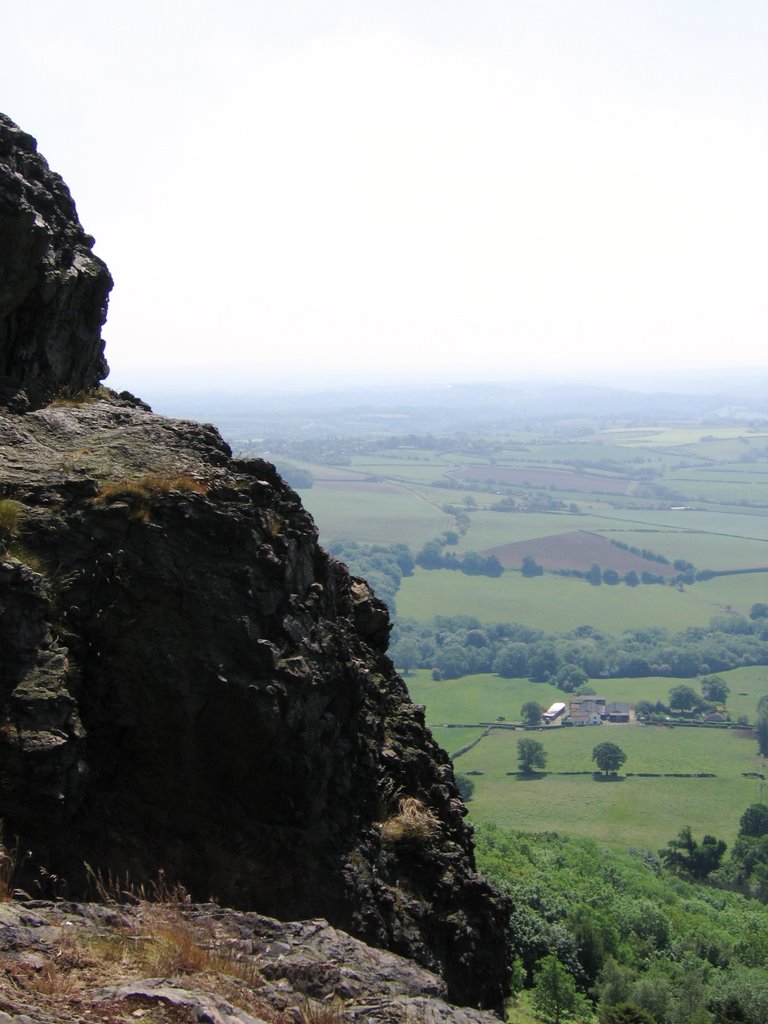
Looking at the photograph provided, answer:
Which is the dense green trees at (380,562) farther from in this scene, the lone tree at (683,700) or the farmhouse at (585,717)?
the lone tree at (683,700)

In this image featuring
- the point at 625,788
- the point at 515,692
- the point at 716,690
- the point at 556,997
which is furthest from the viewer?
the point at 515,692

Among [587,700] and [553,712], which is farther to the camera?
[587,700]

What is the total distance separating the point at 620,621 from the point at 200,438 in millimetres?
129099

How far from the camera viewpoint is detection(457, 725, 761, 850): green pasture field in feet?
213

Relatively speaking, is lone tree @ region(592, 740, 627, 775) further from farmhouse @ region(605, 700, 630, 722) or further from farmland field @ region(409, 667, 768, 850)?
farmhouse @ region(605, 700, 630, 722)

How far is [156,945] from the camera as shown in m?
6.88

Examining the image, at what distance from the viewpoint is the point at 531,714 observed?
303ft

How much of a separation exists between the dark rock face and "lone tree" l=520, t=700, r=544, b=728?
3241 inches

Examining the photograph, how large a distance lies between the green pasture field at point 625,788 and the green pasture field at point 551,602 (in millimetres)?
44402

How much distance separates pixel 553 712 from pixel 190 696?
89.7m

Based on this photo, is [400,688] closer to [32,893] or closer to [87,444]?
[87,444]

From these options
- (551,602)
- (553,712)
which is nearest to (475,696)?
(553,712)

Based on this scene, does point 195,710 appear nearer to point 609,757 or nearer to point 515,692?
point 609,757

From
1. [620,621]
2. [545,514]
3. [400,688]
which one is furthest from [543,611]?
[400,688]
